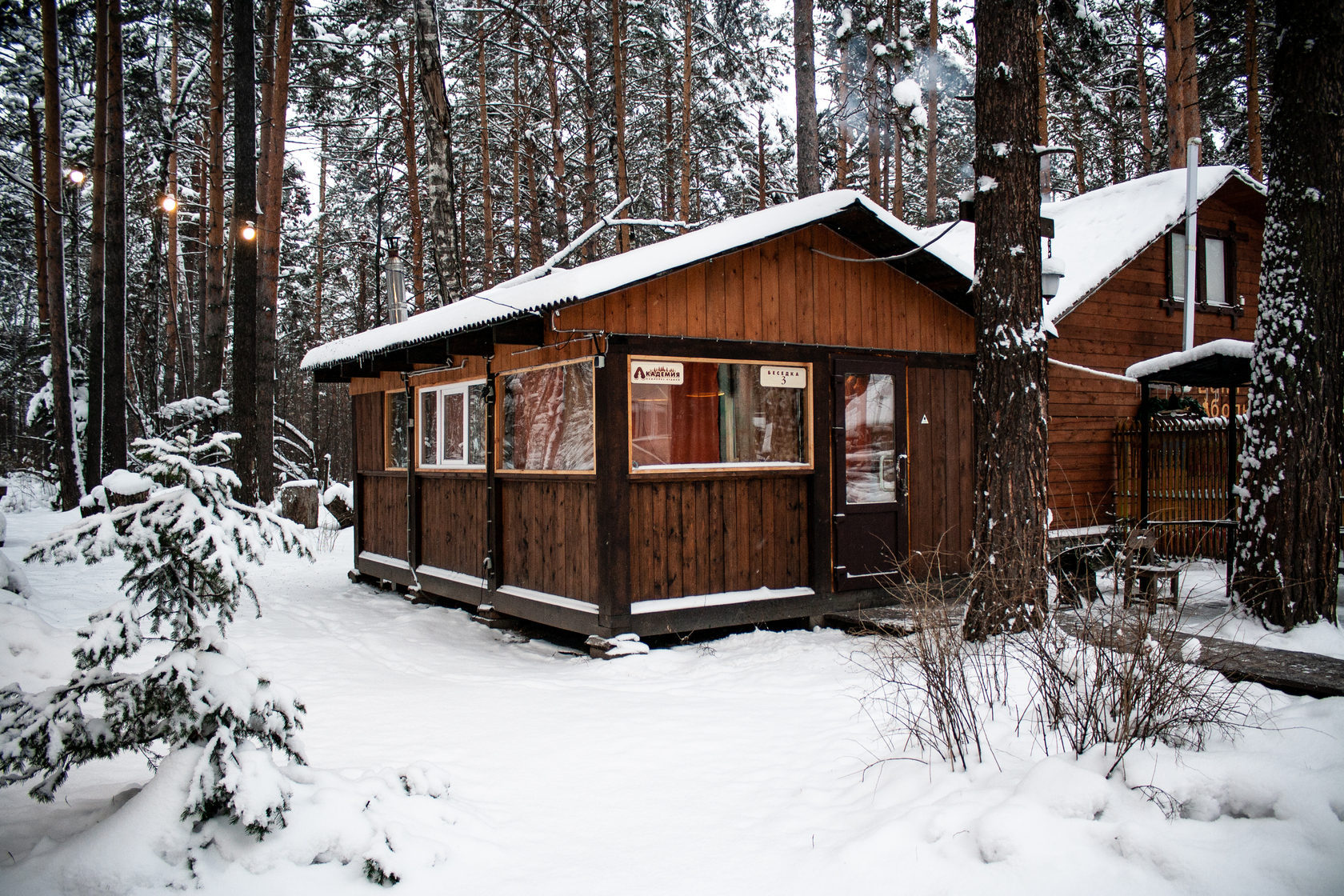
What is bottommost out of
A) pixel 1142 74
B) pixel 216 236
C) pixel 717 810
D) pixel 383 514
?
pixel 717 810

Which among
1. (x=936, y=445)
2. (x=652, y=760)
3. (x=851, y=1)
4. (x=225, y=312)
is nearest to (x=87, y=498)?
(x=652, y=760)

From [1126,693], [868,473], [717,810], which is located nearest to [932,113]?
[868,473]

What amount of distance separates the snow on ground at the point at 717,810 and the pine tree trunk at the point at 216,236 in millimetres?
8010

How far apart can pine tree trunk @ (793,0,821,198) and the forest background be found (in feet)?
0.31

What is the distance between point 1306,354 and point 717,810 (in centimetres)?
586

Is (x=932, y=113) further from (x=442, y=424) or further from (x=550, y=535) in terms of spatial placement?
(x=550, y=535)

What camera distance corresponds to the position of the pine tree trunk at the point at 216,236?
1136 centimetres

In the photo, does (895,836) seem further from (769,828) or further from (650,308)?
(650,308)

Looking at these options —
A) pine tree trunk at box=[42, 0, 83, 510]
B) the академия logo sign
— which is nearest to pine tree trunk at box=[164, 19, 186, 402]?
pine tree trunk at box=[42, 0, 83, 510]

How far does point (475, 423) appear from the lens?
28.2ft

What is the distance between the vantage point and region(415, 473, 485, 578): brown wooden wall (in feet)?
27.9

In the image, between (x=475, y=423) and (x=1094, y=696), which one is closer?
(x=1094, y=696)

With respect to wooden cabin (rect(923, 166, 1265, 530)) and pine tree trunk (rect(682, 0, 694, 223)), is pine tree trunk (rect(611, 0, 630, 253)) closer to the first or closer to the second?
pine tree trunk (rect(682, 0, 694, 223))

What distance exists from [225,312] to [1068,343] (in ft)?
40.2
